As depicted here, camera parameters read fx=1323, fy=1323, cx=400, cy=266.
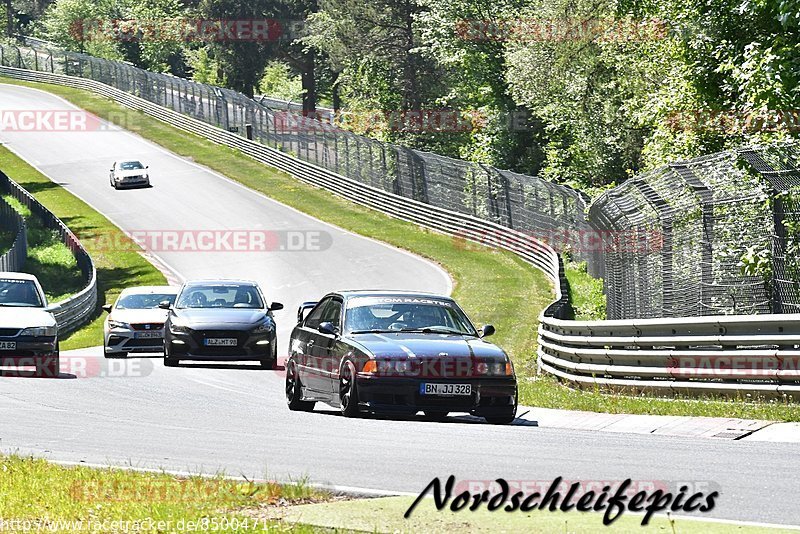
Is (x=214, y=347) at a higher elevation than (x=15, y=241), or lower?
higher

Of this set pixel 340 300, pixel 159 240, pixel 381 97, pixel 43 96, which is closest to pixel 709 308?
pixel 340 300

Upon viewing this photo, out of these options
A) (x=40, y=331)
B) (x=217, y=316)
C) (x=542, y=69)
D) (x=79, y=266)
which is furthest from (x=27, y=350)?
(x=542, y=69)

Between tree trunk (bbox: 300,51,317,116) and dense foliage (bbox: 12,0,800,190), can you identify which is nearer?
dense foliage (bbox: 12,0,800,190)

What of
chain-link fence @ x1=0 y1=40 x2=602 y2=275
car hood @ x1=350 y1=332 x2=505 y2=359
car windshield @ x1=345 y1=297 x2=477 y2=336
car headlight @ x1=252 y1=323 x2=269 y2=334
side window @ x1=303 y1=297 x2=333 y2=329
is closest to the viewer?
car hood @ x1=350 y1=332 x2=505 y2=359

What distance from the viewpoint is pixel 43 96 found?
8794 cm

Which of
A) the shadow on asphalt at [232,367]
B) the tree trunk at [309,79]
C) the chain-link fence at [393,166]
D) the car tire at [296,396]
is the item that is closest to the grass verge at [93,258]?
the shadow on asphalt at [232,367]

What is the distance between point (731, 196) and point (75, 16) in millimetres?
115427

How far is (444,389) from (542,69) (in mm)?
43739

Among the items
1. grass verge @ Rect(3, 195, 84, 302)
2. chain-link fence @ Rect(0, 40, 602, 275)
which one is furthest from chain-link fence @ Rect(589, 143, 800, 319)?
grass verge @ Rect(3, 195, 84, 302)

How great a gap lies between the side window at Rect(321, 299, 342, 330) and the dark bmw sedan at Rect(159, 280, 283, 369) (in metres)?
5.46

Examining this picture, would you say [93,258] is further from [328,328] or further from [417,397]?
[417,397]

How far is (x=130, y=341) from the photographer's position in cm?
2478

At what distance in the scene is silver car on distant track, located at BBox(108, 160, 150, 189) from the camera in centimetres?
6128

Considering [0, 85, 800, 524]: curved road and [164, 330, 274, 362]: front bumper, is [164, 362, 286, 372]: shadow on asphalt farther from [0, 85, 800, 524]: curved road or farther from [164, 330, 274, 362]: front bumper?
[164, 330, 274, 362]: front bumper
